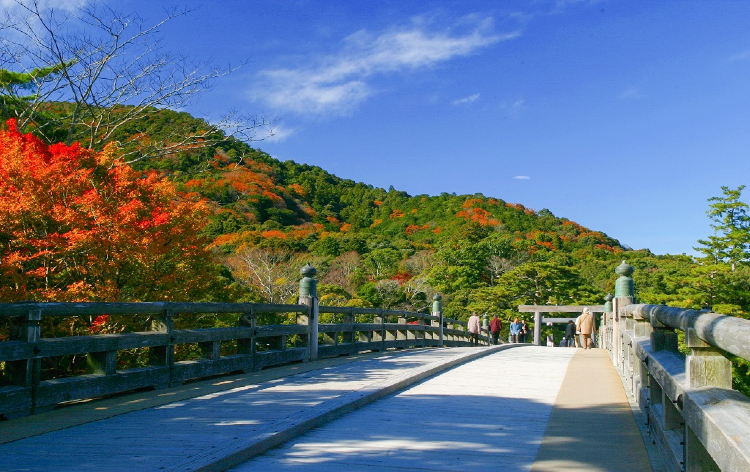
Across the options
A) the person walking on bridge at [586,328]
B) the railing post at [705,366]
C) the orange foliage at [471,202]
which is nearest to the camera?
the railing post at [705,366]

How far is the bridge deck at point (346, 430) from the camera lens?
4.07 metres

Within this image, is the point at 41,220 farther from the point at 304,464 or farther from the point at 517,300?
the point at 517,300

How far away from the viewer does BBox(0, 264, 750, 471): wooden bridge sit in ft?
10.7

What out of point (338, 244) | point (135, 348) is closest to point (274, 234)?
point (338, 244)

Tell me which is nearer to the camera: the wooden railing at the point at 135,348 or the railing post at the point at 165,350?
the wooden railing at the point at 135,348

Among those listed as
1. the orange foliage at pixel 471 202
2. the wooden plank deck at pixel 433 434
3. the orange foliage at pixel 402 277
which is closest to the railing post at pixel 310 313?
the wooden plank deck at pixel 433 434

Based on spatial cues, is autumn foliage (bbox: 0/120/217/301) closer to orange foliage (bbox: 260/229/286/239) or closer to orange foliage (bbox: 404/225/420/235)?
orange foliage (bbox: 260/229/286/239)

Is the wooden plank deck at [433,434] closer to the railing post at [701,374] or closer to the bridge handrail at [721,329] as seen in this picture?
the railing post at [701,374]

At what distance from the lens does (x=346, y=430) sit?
511 cm

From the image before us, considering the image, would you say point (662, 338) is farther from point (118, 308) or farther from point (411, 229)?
point (411, 229)

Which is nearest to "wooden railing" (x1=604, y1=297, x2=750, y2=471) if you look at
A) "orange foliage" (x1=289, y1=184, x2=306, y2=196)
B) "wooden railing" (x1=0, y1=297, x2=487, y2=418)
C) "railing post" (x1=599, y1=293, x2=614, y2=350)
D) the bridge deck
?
the bridge deck

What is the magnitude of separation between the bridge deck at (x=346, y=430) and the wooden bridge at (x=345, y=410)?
0.7 inches

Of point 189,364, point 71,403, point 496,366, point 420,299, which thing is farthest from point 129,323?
point 420,299

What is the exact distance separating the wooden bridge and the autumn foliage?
2.56m
